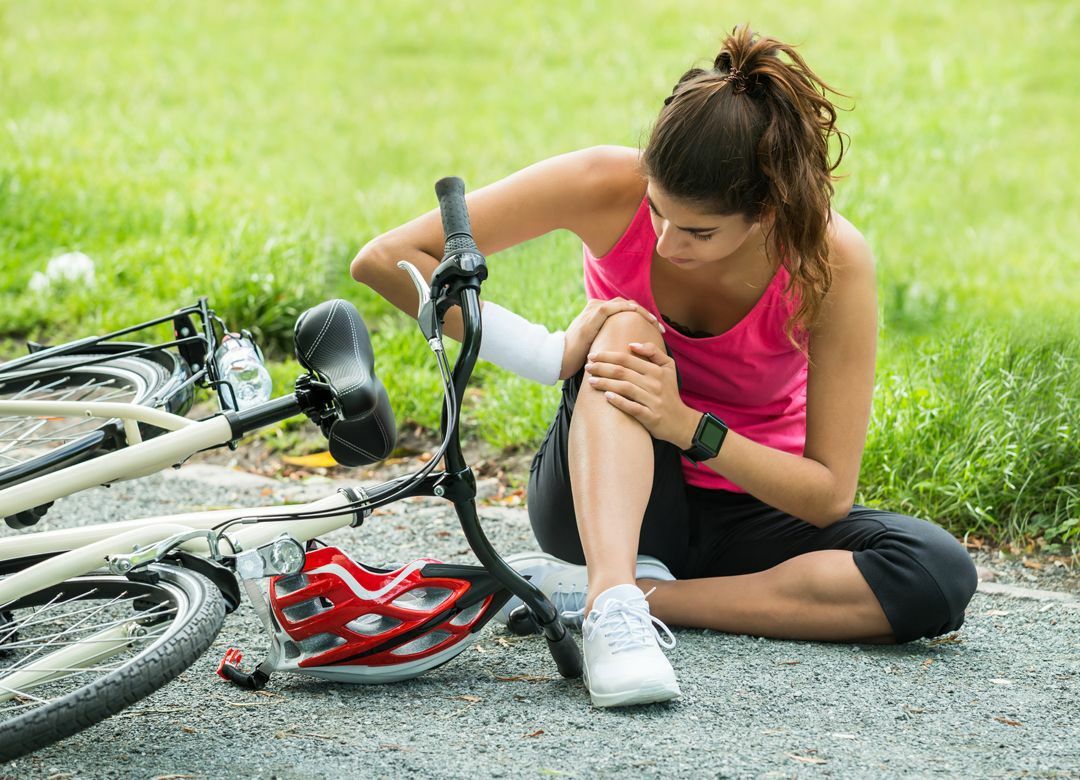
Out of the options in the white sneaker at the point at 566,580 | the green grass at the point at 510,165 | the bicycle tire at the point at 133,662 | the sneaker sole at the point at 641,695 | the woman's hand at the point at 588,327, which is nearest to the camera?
the bicycle tire at the point at 133,662

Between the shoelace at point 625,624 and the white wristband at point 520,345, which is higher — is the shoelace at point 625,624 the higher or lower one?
the lower one

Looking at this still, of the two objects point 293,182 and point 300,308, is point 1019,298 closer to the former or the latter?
point 300,308

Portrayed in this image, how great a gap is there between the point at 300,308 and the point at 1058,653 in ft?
9.61

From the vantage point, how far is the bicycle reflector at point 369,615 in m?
2.07

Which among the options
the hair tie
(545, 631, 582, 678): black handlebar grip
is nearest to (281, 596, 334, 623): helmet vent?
(545, 631, 582, 678): black handlebar grip

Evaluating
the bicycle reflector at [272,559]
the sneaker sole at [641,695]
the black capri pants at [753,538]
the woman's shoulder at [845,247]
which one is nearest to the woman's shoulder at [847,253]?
the woman's shoulder at [845,247]

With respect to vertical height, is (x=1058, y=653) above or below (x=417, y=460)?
below

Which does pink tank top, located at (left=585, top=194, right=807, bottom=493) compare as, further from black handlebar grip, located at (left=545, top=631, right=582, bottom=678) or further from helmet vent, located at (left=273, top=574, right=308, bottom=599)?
helmet vent, located at (left=273, top=574, right=308, bottom=599)

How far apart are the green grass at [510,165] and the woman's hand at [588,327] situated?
1.99 feet

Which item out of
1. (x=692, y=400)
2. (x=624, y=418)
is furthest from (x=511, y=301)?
(x=624, y=418)

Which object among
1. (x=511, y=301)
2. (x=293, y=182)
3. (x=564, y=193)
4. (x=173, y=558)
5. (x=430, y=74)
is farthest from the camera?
(x=430, y=74)

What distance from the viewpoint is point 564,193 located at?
235cm

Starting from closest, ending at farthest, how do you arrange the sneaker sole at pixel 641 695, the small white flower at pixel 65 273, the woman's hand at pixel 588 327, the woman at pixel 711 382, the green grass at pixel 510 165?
1. the sneaker sole at pixel 641 695
2. the woman at pixel 711 382
3. the woman's hand at pixel 588 327
4. the green grass at pixel 510 165
5. the small white flower at pixel 65 273

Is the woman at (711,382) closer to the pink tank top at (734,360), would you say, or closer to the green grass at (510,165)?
the pink tank top at (734,360)
